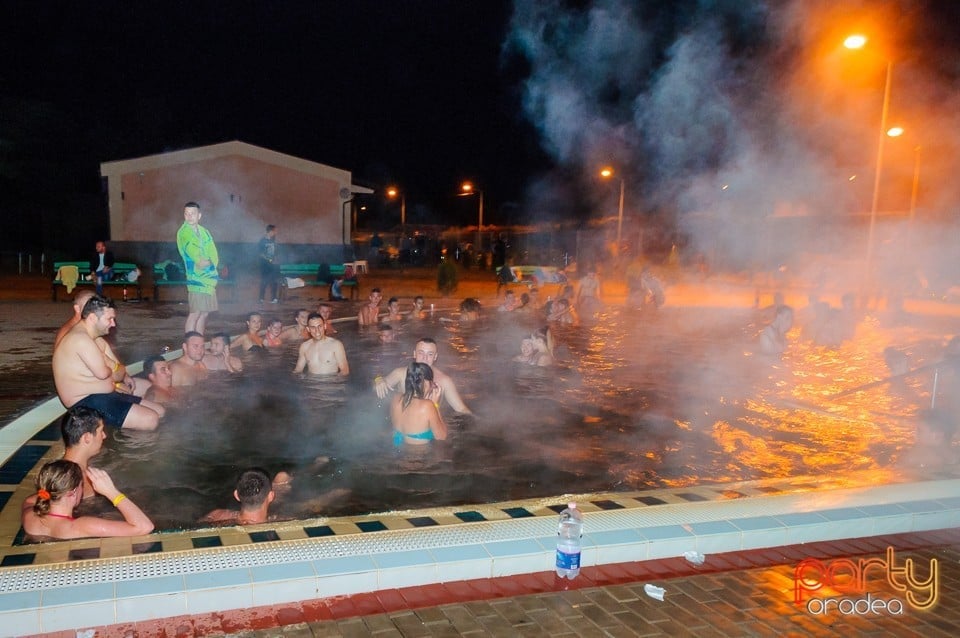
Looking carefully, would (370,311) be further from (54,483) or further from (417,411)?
(54,483)

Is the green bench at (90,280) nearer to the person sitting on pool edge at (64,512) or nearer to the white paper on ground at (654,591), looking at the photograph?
the person sitting on pool edge at (64,512)

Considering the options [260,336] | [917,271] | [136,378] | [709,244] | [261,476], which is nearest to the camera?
[261,476]

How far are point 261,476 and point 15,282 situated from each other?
18.2 metres

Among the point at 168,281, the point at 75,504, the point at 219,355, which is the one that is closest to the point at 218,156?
the point at 168,281

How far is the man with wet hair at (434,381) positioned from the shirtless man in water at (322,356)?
1493 millimetres

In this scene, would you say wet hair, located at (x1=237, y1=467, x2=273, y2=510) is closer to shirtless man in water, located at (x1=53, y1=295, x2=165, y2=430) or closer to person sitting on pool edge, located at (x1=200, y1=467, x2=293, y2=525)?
person sitting on pool edge, located at (x1=200, y1=467, x2=293, y2=525)

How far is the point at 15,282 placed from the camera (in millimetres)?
18375

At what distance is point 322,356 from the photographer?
8.70 m

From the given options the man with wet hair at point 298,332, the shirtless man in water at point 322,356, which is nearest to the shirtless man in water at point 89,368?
the shirtless man in water at point 322,356

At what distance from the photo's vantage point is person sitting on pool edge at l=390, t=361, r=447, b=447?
5.65 meters

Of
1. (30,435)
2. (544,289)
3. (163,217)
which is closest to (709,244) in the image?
(544,289)

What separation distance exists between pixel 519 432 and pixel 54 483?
168 inches

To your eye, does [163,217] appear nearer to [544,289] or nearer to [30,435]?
[544,289]

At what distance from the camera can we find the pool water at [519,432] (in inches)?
208
